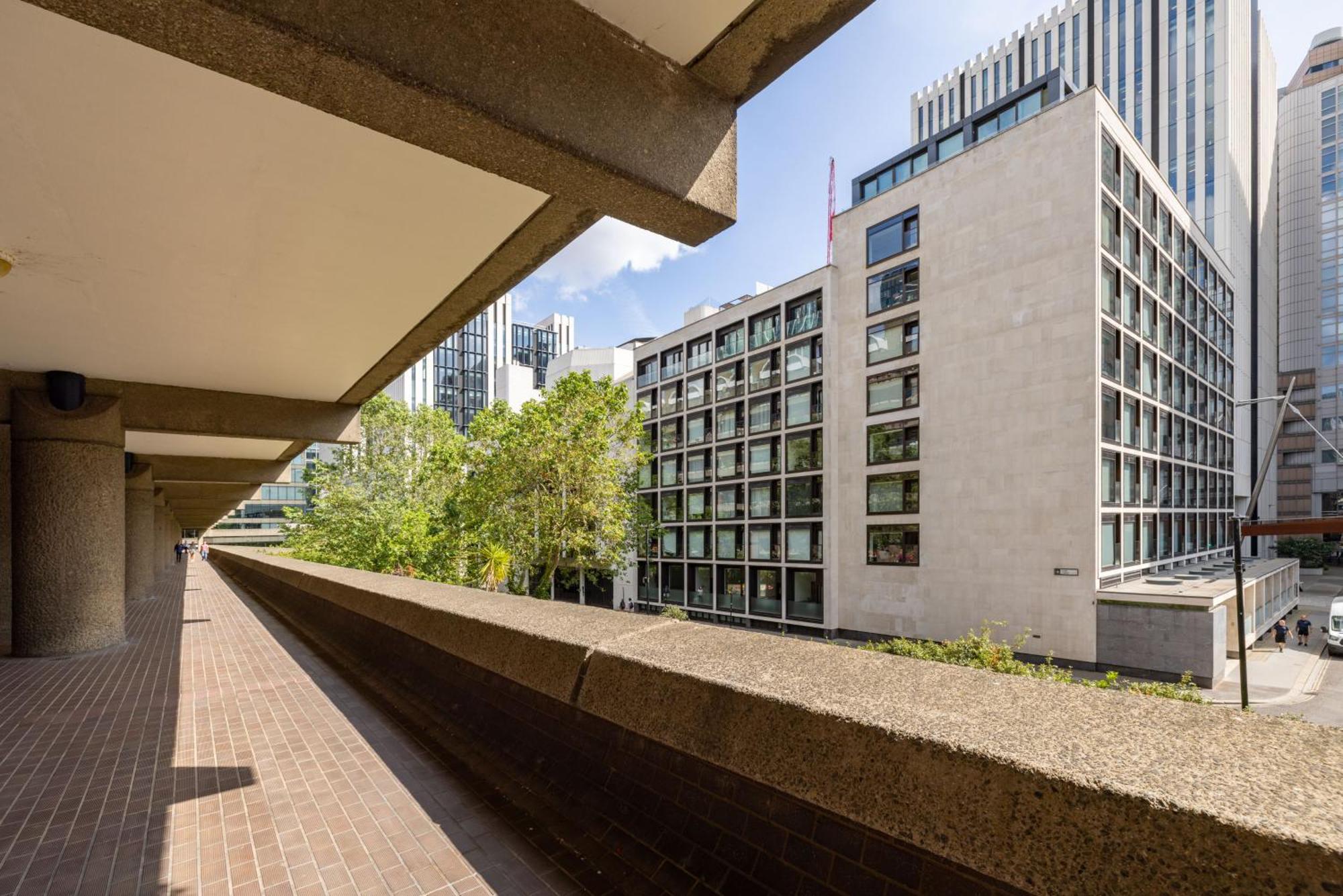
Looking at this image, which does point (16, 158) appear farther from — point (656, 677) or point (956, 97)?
point (956, 97)

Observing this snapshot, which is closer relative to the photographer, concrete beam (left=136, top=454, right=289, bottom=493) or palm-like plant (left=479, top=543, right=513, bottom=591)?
concrete beam (left=136, top=454, right=289, bottom=493)

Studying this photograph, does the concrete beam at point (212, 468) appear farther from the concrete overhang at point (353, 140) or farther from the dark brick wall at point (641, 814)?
the dark brick wall at point (641, 814)

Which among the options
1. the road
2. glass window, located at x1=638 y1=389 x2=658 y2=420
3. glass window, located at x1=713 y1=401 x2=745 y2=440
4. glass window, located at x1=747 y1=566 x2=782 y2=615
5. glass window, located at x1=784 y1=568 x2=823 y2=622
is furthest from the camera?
glass window, located at x1=638 y1=389 x2=658 y2=420

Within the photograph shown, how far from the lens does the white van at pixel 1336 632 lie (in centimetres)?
2638

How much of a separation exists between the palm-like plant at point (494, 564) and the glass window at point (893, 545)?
1714 cm

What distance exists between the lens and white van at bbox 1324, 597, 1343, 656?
26375mm

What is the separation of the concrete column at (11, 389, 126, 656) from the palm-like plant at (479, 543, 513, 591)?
1715 centimetres

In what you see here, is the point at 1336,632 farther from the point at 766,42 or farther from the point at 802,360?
the point at 766,42

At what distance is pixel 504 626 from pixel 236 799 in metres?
1.94

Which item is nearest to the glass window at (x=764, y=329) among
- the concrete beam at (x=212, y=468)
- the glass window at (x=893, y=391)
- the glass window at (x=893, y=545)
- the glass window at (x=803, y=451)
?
the glass window at (x=803, y=451)

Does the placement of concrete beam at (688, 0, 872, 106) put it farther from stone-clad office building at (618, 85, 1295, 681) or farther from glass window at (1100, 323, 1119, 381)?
glass window at (1100, 323, 1119, 381)

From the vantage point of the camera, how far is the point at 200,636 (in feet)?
33.1

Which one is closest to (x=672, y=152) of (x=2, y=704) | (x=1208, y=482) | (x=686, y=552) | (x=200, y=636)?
(x=2, y=704)

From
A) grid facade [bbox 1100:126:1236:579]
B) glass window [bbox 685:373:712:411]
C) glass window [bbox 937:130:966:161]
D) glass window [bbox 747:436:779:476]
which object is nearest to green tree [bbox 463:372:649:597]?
glass window [bbox 747:436:779:476]
